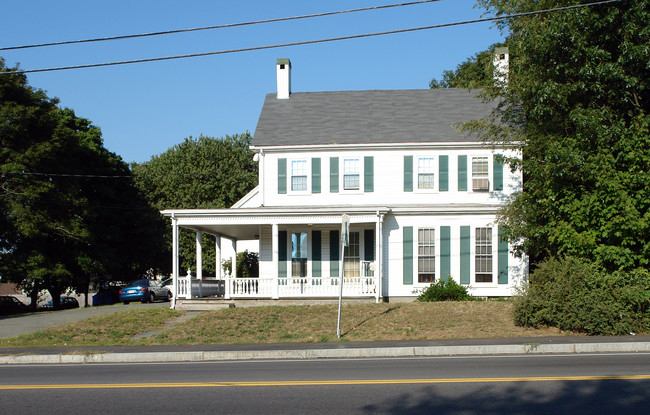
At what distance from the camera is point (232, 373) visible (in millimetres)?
10805

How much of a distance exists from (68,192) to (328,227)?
16765mm

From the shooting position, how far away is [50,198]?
33.0 meters

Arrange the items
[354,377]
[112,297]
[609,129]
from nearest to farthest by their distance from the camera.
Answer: [354,377], [609,129], [112,297]

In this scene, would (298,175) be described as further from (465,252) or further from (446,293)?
(446,293)

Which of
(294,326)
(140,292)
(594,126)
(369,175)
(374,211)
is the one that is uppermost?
(594,126)

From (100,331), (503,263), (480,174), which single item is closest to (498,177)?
(480,174)

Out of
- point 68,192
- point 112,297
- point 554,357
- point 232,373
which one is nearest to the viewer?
point 232,373

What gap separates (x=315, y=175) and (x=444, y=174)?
5061mm

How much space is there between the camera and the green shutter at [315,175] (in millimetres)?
25078

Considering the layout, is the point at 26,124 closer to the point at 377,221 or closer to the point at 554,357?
the point at 377,221

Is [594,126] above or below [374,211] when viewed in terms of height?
above

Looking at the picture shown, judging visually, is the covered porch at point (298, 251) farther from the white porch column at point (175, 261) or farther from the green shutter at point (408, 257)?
the green shutter at point (408, 257)

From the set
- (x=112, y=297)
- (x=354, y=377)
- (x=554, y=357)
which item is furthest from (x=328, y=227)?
(x=112, y=297)

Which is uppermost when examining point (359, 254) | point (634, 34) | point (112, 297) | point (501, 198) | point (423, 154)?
point (634, 34)
